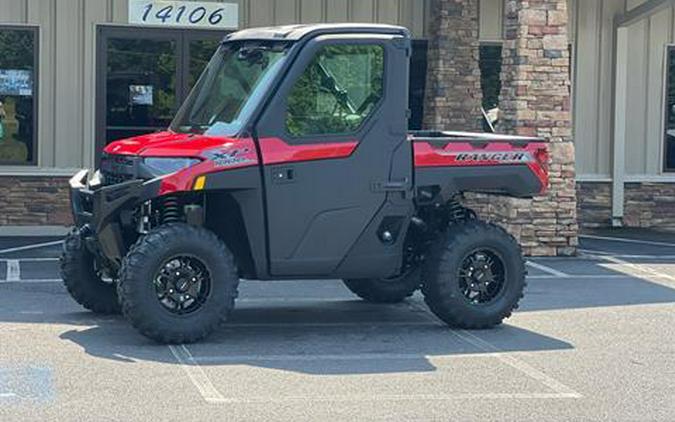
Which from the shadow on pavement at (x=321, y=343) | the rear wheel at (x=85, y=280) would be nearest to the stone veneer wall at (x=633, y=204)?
the shadow on pavement at (x=321, y=343)

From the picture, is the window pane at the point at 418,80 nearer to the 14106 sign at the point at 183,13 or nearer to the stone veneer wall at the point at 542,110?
the 14106 sign at the point at 183,13

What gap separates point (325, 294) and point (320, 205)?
8.86 feet

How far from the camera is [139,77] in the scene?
1850cm

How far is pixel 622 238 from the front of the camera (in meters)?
18.8

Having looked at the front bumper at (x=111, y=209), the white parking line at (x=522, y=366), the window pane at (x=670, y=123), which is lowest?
the white parking line at (x=522, y=366)

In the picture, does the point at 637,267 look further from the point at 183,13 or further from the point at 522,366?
the point at 183,13

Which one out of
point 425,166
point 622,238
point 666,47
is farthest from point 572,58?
point 425,166

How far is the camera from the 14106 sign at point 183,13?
18375mm

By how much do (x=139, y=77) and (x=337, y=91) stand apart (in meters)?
8.71

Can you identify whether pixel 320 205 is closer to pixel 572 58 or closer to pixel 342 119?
pixel 342 119

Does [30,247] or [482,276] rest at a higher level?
[482,276]

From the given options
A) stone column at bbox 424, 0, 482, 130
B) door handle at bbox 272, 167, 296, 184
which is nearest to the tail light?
door handle at bbox 272, 167, 296, 184

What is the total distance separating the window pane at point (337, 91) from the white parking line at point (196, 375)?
6.32 feet

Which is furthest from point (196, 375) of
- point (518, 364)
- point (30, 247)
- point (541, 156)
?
point (30, 247)
